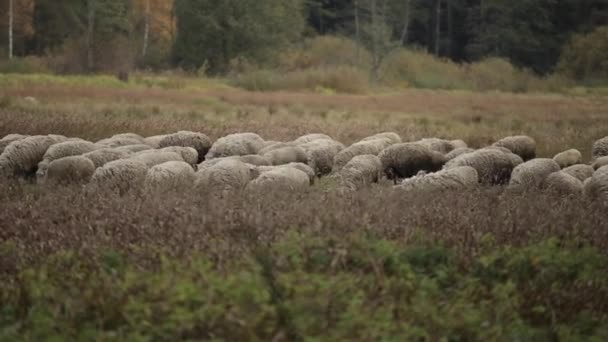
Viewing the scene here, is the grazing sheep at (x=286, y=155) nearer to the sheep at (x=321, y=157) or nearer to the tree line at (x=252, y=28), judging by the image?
the sheep at (x=321, y=157)

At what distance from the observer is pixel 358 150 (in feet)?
40.4

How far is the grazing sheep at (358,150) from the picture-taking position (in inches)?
466

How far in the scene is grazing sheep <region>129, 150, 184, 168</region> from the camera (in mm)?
10075

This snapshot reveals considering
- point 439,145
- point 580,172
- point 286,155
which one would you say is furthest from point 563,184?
point 286,155

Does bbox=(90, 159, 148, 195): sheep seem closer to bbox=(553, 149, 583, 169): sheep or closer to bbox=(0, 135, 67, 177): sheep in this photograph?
bbox=(0, 135, 67, 177): sheep

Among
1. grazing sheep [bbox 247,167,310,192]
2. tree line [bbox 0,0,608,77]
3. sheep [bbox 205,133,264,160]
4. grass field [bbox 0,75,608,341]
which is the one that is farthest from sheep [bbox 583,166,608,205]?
tree line [bbox 0,0,608,77]

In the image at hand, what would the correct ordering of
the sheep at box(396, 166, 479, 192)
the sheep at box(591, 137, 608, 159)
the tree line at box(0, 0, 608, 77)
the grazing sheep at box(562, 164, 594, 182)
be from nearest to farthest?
the sheep at box(396, 166, 479, 192)
the grazing sheep at box(562, 164, 594, 182)
the sheep at box(591, 137, 608, 159)
the tree line at box(0, 0, 608, 77)


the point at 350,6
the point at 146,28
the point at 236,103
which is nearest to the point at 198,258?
the point at 236,103

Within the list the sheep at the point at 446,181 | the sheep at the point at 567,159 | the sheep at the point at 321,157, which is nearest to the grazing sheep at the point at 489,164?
the sheep at the point at 446,181

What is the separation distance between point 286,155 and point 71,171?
130 inches

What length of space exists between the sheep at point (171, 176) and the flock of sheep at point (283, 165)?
1 cm

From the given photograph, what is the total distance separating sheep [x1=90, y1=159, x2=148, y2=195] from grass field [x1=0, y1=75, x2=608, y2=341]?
624mm

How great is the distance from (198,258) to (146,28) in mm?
52231

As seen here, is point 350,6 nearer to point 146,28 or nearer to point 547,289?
point 146,28
